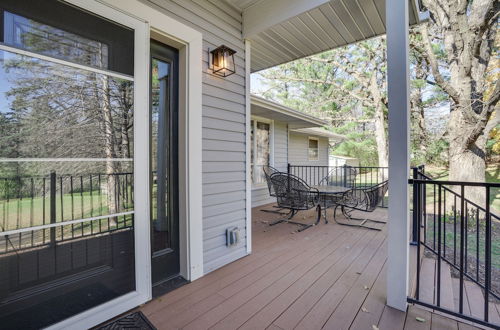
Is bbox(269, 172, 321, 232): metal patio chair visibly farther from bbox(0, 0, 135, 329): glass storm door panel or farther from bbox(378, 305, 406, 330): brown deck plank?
bbox(0, 0, 135, 329): glass storm door panel

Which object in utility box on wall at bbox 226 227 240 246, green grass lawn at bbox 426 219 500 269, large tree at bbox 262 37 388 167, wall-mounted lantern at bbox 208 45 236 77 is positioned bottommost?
green grass lawn at bbox 426 219 500 269

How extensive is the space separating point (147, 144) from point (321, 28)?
8.28 ft

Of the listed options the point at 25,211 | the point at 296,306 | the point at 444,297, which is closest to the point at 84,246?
the point at 25,211

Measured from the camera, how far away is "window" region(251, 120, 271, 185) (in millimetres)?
6242

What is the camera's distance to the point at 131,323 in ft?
5.54

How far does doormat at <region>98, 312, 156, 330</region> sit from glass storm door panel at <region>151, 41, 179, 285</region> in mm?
412

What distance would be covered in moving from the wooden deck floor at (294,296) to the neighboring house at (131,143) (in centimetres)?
18

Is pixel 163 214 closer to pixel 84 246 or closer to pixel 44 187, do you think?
pixel 84 246

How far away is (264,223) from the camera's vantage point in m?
4.43

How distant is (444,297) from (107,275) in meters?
2.82

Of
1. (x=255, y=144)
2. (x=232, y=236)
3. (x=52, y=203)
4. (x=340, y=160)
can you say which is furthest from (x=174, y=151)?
(x=340, y=160)

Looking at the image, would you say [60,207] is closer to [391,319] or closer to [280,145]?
[391,319]

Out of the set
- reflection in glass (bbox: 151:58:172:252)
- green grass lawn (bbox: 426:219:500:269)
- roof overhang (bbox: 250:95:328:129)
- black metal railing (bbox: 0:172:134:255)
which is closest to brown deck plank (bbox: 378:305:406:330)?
green grass lawn (bbox: 426:219:500:269)

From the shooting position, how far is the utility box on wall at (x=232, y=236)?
2.68m
